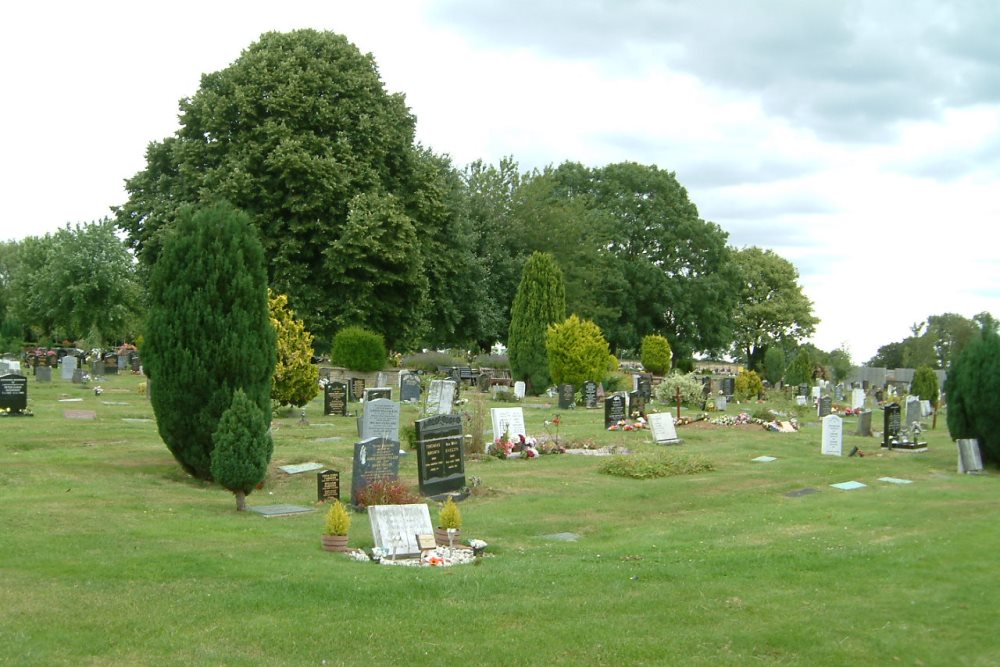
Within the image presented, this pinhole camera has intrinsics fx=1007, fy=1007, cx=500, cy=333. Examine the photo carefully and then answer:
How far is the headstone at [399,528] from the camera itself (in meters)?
10.5

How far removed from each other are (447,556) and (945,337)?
77.4m

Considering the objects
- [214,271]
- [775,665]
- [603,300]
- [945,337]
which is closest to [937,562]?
[775,665]

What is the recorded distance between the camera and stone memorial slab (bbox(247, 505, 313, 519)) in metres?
13.1

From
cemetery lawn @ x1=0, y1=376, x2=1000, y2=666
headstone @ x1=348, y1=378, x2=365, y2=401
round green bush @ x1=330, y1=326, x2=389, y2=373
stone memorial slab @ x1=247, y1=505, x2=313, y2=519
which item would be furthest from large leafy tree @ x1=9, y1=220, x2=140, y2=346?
stone memorial slab @ x1=247, y1=505, x2=313, y2=519

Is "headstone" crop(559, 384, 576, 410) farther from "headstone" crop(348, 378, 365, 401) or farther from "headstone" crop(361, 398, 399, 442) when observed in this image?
"headstone" crop(361, 398, 399, 442)

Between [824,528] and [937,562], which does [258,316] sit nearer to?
[824,528]

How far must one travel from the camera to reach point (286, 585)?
27.9ft

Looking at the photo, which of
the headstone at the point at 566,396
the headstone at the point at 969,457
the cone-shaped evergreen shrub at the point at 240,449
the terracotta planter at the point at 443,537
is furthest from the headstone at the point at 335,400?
the terracotta planter at the point at 443,537

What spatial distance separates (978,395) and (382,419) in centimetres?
1195

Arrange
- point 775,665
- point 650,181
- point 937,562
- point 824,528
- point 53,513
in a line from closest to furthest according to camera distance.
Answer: point 775,665, point 937,562, point 53,513, point 824,528, point 650,181

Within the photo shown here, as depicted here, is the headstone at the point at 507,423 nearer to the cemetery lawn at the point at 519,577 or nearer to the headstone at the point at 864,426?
the cemetery lawn at the point at 519,577

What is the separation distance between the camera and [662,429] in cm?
2281

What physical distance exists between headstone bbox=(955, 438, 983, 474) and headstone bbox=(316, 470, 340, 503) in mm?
12406

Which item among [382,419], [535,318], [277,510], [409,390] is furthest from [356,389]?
[277,510]
